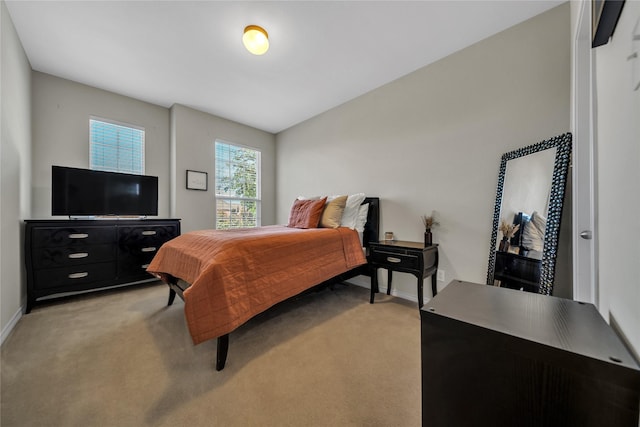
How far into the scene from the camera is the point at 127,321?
209 centimetres

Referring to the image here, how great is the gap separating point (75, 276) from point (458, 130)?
4.23m

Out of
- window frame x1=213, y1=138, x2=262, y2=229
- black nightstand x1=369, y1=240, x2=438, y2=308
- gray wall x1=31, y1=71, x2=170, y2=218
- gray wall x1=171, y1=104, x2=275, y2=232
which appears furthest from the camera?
window frame x1=213, y1=138, x2=262, y2=229

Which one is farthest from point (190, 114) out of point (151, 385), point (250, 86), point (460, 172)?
point (460, 172)

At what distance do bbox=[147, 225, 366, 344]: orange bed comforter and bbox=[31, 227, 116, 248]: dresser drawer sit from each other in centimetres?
109

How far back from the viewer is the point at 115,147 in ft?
10.4

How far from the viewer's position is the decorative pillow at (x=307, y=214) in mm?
2791

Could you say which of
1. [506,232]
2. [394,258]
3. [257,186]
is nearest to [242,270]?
[394,258]

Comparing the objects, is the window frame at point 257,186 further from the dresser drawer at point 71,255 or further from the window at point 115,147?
the dresser drawer at point 71,255

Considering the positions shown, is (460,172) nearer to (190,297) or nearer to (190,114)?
(190,297)

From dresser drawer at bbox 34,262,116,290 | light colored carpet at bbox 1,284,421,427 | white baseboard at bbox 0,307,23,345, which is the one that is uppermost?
dresser drawer at bbox 34,262,116,290

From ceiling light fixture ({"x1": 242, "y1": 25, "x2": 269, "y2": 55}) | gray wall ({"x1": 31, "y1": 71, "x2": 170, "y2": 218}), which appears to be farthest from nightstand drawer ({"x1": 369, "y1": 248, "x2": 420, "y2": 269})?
gray wall ({"x1": 31, "y1": 71, "x2": 170, "y2": 218})

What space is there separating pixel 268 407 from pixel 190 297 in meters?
0.72

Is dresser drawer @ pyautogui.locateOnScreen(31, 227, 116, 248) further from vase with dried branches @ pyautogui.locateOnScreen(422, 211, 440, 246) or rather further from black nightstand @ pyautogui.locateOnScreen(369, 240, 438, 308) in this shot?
vase with dried branches @ pyautogui.locateOnScreen(422, 211, 440, 246)

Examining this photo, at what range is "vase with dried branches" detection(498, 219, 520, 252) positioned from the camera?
185cm
